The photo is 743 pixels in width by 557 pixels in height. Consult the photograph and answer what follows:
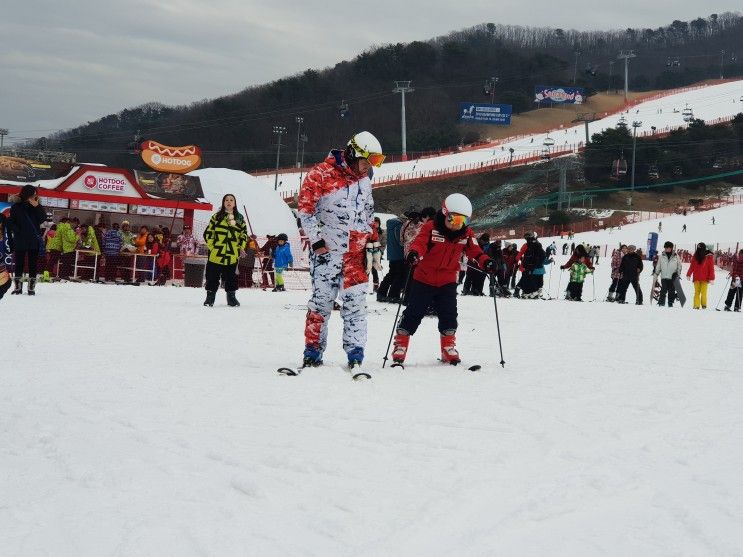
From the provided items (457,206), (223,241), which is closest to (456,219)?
(457,206)

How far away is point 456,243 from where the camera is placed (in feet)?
24.6

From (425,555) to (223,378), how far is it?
358 centimetres

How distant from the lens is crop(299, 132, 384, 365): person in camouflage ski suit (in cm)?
658

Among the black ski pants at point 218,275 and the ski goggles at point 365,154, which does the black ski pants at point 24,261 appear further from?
the ski goggles at point 365,154

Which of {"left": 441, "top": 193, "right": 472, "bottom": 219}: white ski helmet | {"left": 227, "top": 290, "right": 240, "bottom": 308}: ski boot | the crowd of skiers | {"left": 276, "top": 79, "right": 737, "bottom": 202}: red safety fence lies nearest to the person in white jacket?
the crowd of skiers

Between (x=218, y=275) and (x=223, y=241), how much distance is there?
51cm

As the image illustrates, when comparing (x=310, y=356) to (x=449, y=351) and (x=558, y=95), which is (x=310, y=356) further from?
(x=558, y=95)

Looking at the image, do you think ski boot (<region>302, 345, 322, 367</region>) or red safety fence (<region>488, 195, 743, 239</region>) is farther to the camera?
red safety fence (<region>488, 195, 743, 239</region>)

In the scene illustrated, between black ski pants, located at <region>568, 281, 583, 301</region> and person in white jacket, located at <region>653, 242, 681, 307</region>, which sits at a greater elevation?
person in white jacket, located at <region>653, 242, 681, 307</region>

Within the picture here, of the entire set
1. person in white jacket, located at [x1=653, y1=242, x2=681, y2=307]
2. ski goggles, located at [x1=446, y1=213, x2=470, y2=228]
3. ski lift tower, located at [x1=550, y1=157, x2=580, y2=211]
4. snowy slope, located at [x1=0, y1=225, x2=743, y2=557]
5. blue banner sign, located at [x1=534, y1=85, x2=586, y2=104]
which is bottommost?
snowy slope, located at [x1=0, y1=225, x2=743, y2=557]

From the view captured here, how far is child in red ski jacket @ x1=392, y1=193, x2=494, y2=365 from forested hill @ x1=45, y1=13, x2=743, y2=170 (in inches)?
3480

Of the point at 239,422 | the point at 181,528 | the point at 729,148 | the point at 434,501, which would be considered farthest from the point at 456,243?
the point at 729,148

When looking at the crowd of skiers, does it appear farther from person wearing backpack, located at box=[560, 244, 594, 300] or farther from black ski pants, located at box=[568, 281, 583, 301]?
black ski pants, located at box=[568, 281, 583, 301]

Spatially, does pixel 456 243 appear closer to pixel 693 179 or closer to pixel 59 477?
pixel 59 477
